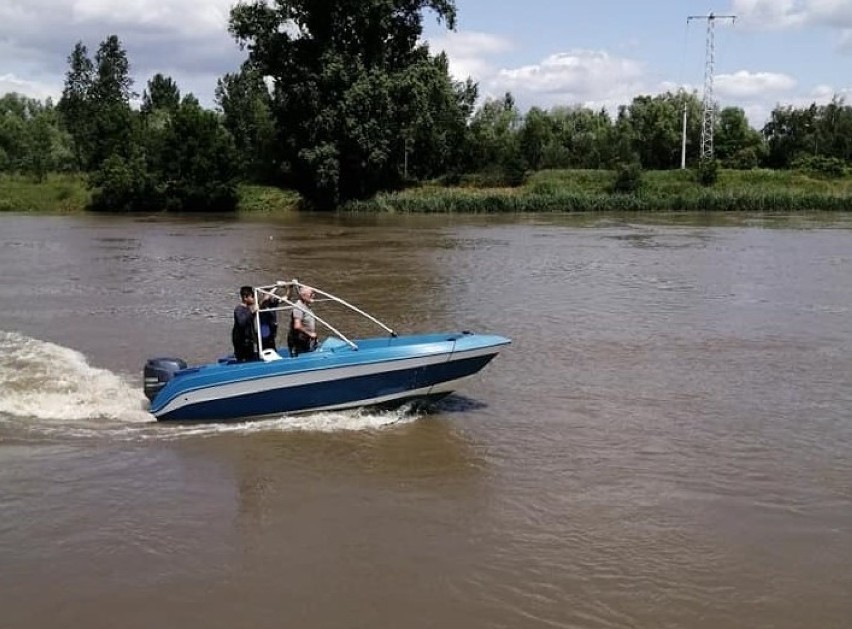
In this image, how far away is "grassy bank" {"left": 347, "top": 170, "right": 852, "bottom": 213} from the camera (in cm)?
5403

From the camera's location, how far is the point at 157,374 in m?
11.1

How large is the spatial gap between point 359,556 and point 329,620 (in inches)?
39.7

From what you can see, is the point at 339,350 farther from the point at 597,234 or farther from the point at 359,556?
the point at 597,234

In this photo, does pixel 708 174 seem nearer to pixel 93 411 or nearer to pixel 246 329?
pixel 246 329

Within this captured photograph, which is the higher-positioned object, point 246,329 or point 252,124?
point 252,124

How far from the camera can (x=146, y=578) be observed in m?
6.79

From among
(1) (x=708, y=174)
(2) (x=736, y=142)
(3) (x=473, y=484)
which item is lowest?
(3) (x=473, y=484)

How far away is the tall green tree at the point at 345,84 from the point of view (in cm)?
5353

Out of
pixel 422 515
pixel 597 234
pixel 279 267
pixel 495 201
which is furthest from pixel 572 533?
pixel 495 201

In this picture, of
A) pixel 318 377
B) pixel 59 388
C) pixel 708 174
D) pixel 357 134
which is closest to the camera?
pixel 318 377

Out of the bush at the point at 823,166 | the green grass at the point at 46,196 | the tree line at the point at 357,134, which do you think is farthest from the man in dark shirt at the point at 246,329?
the bush at the point at 823,166

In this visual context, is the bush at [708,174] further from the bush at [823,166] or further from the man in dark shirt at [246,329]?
the man in dark shirt at [246,329]

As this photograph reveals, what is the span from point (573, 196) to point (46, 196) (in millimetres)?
36100

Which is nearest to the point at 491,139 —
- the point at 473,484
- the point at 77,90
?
the point at 77,90
